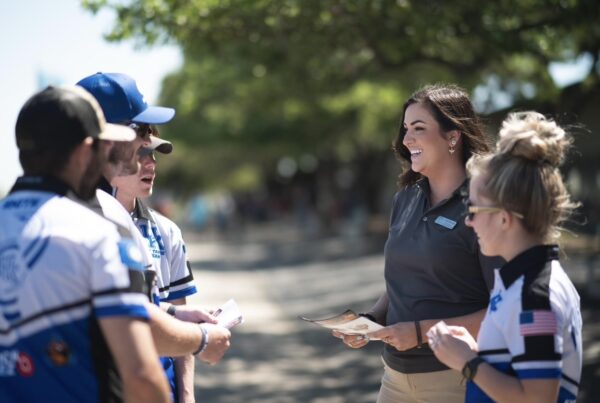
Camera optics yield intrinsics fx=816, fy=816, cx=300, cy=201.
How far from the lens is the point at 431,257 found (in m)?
3.37

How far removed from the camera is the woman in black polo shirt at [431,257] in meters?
3.36

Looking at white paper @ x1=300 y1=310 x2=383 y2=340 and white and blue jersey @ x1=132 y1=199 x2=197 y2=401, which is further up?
white and blue jersey @ x1=132 y1=199 x2=197 y2=401

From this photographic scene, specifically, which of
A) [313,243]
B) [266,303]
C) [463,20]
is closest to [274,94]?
[266,303]

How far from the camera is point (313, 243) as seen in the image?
101 ft

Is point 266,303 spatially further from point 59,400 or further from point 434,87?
point 59,400

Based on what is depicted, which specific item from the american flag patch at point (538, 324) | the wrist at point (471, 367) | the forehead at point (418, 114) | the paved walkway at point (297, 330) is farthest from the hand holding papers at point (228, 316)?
the paved walkway at point (297, 330)

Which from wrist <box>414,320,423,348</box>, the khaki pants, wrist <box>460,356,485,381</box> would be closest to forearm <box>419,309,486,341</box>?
wrist <box>414,320,423,348</box>

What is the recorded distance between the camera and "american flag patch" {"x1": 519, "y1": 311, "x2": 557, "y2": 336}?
2385 millimetres

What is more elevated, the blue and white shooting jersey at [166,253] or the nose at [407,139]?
the nose at [407,139]

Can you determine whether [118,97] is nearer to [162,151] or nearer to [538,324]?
[162,151]

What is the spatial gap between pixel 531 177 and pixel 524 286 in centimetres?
35

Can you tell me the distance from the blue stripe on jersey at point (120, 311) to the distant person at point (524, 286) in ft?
3.51

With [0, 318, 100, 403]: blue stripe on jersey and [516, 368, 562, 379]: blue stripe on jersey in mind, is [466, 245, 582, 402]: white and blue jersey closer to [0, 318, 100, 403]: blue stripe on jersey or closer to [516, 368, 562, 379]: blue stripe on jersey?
[516, 368, 562, 379]: blue stripe on jersey

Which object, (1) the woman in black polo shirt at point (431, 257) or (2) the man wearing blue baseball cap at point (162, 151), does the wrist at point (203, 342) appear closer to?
(2) the man wearing blue baseball cap at point (162, 151)
